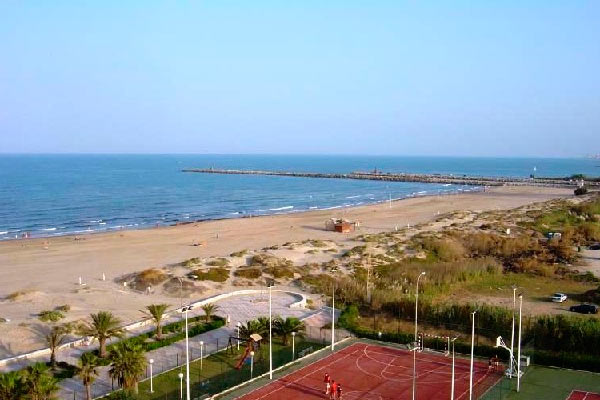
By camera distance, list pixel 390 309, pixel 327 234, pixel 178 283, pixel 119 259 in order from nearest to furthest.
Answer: pixel 390 309 → pixel 178 283 → pixel 119 259 → pixel 327 234

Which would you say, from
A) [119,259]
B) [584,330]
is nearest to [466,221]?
[119,259]

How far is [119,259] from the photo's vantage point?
60656 millimetres

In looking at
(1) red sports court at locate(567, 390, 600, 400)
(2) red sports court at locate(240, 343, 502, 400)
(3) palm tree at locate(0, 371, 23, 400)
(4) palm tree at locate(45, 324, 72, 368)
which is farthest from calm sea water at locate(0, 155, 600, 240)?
(1) red sports court at locate(567, 390, 600, 400)

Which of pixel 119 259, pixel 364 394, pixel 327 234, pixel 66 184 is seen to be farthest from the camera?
pixel 66 184

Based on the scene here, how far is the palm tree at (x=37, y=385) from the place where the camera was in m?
22.2

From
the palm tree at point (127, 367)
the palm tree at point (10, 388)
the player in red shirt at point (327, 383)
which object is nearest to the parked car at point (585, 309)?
the player in red shirt at point (327, 383)

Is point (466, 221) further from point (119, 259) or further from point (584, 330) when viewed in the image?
point (584, 330)

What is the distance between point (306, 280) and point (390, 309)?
11.1m

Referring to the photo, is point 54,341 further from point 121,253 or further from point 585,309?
point 121,253

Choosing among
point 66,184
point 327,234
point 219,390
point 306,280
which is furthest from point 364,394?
point 66,184

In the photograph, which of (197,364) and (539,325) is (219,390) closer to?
(197,364)

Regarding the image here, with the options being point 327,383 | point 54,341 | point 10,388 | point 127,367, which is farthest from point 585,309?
point 10,388

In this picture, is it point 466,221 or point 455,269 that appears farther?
point 466,221

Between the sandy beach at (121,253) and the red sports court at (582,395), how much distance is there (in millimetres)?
25593
